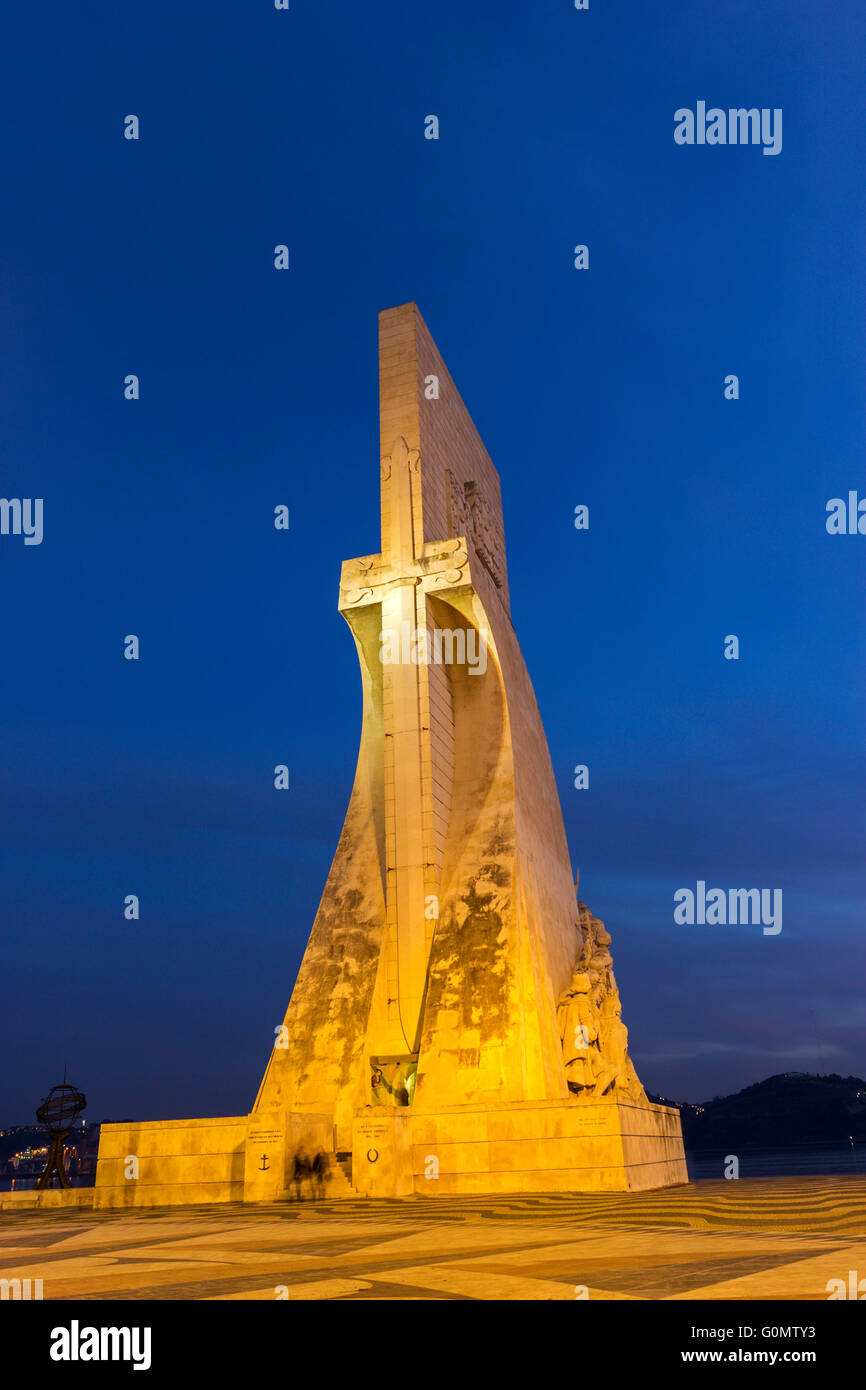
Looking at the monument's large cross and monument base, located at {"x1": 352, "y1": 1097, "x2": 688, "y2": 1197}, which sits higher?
the monument's large cross

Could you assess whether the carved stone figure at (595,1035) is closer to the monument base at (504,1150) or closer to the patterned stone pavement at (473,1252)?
the monument base at (504,1150)

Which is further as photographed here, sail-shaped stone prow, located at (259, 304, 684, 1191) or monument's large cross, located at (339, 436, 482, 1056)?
monument's large cross, located at (339, 436, 482, 1056)

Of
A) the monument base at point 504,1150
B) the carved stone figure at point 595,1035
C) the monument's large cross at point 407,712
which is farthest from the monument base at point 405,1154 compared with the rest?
the monument's large cross at point 407,712

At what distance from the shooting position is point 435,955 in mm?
16266

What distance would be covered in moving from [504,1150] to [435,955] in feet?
12.3

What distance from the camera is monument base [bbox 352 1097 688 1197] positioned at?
12.4m

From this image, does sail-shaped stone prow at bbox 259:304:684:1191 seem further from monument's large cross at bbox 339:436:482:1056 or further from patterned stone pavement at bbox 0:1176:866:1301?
patterned stone pavement at bbox 0:1176:866:1301

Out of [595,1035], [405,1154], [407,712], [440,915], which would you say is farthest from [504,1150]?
[407,712]

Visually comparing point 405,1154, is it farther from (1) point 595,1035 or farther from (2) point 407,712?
(2) point 407,712

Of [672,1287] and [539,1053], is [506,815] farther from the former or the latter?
[672,1287]

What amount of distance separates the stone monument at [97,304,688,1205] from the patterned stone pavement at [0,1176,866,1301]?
2.94 meters

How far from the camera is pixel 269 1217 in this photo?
9.50 meters

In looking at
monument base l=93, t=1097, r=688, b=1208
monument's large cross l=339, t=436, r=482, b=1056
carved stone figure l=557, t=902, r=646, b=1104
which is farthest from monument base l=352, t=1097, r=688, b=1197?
monument's large cross l=339, t=436, r=482, b=1056
